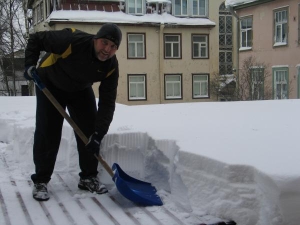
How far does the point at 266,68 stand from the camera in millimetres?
15898

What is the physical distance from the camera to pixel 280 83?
15.7m

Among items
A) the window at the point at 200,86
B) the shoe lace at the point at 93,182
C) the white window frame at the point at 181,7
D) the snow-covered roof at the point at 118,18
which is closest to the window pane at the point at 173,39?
the snow-covered roof at the point at 118,18

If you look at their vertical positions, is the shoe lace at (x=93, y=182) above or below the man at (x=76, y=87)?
below

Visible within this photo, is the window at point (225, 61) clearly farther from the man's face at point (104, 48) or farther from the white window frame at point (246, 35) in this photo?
the man's face at point (104, 48)

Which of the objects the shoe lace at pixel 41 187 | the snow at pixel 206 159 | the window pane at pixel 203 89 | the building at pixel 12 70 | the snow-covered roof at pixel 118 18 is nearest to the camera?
the snow at pixel 206 159

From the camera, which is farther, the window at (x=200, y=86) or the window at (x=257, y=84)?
the window at (x=200, y=86)

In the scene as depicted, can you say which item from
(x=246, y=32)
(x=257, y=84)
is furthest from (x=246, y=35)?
(x=257, y=84)

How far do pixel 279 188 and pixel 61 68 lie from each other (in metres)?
1.77

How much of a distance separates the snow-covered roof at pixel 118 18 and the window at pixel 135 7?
42 centimetres

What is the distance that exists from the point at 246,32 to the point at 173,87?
618cm

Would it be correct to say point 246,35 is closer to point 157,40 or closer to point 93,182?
point 157,40

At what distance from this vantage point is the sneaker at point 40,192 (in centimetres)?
294

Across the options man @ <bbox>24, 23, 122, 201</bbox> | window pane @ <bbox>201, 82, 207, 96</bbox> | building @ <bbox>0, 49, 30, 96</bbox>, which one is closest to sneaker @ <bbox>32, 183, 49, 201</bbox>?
man @ <bbox>24, 23, 122, 201</bbox>

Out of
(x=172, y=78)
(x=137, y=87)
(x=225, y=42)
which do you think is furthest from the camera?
(x=225, y=42)
